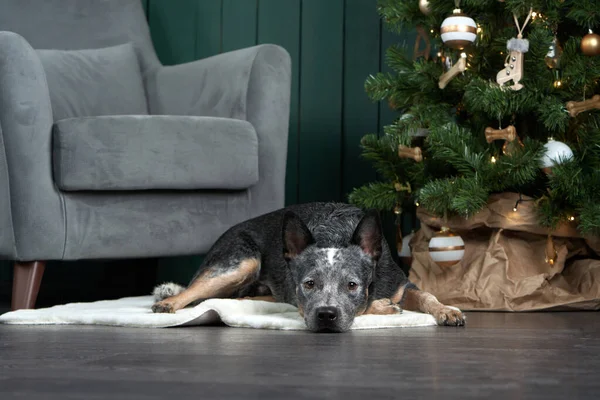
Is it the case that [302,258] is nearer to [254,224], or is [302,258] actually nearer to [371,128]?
[254,224]

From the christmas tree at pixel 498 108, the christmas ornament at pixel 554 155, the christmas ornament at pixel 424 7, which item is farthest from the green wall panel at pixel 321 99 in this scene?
the christmas ornament at pixel 554 155

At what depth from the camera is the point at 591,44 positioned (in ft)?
9.25

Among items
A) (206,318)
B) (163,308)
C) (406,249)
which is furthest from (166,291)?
(406,249)

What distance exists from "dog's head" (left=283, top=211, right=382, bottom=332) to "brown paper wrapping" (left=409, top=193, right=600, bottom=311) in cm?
69

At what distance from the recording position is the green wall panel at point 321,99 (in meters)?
4.23

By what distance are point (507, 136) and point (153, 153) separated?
1277 mm

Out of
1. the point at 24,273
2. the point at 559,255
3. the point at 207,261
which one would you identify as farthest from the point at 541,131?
the point at 24,273

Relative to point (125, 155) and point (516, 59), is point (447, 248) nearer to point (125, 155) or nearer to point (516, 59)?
point (516, 59)

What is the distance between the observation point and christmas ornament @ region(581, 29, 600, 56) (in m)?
2.82

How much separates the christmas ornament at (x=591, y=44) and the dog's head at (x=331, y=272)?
41.2 inches

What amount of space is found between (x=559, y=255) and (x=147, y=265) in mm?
2159

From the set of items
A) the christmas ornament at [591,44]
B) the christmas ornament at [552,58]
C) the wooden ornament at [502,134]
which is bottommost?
the wooden ornament at [502,134]

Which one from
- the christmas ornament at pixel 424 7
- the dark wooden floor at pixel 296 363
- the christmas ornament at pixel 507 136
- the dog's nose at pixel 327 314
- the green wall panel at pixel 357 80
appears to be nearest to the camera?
the dark wooden floor at pixel 296 363

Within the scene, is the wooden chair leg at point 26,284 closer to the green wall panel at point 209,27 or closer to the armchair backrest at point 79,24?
the armchair backrest at point 79,24
